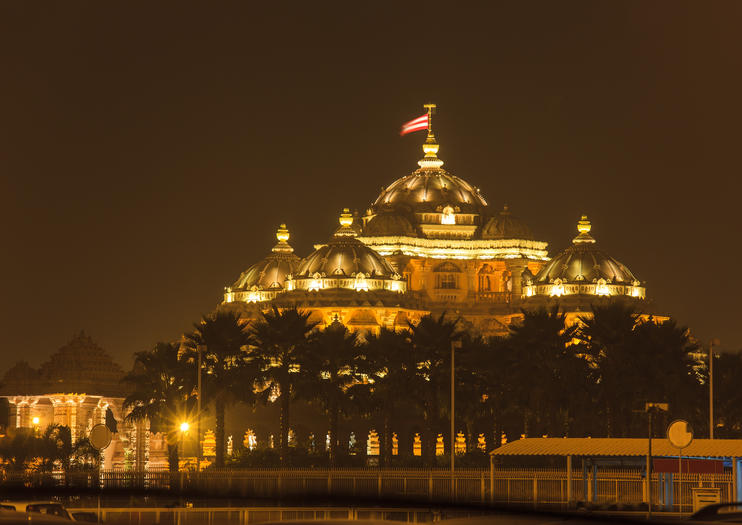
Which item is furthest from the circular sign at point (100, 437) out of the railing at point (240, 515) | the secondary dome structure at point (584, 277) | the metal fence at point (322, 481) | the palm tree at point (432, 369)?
the secondary dome structure at point (584, 277)

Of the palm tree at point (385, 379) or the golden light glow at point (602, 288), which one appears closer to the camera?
the palm tree at point (385, 379)

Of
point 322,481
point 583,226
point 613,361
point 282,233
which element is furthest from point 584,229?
point 322,481

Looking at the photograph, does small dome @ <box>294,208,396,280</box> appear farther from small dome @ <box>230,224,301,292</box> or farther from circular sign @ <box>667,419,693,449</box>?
circular sign @ <box>667,419,693,449</box>

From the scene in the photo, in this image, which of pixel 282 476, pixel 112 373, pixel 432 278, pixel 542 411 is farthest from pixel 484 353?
pixel 112 373

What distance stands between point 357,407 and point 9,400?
63.8m

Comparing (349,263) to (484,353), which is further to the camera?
(349,263)

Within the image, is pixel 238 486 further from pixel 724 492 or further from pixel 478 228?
pixel 478 228

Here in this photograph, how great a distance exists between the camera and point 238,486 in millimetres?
71312

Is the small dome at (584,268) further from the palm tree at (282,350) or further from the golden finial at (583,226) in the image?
the palm tree at (282,350)

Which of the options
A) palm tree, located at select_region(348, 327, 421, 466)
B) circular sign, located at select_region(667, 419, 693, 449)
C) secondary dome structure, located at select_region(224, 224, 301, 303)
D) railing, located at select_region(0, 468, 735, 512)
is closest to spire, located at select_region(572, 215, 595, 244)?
secondary dome structure, located at select_region(224, 224, 301, 303)

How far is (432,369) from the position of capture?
108188 mm

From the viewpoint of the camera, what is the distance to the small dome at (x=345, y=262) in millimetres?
152375

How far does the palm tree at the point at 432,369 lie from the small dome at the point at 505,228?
56.2 metres

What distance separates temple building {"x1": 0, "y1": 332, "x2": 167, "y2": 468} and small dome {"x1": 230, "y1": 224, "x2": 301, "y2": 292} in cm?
1478
